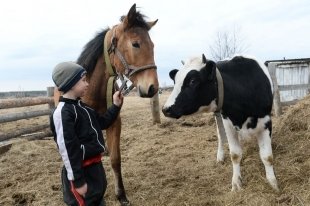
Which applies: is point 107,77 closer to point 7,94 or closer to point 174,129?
point 174,129

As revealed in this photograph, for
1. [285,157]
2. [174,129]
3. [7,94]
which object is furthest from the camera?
[7,94]

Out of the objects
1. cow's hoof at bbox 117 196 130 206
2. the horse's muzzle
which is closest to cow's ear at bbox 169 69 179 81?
the horse's muzzle

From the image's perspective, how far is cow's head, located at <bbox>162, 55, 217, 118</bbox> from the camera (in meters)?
4.02

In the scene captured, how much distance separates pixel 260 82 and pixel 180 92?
1.16 m

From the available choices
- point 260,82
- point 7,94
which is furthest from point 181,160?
point 7,94

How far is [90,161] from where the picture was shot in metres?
3.13

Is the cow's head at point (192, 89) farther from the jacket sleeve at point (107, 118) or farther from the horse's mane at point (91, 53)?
the horse's mane at point (91, 53)

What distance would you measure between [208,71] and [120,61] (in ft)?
3.17

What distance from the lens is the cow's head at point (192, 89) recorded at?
4.02 meters

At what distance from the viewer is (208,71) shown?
13.4 feet

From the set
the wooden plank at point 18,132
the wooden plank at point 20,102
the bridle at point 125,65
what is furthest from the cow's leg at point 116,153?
the wooden plank at point 20,102

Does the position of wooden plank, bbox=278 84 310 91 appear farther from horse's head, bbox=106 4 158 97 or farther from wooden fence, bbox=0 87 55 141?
horse's head, bbox=106 4 158 97

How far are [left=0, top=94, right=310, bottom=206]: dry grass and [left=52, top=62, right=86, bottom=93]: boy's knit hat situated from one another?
6.61 ft

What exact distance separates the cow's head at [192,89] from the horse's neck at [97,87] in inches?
34.5
